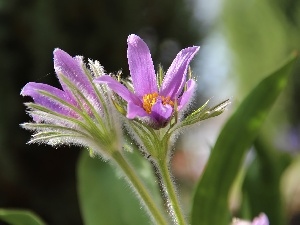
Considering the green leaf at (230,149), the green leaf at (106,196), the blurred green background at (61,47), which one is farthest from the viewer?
the blurred green background at (61,47)

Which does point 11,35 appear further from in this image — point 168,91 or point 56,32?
point 168,91

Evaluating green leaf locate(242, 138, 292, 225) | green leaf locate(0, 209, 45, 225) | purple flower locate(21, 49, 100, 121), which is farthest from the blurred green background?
purple flower locate(21, 49, 100, 121)

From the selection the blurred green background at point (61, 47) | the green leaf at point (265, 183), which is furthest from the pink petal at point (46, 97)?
the blurred green background at point (61, 47)

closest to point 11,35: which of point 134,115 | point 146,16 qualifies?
point 146,16

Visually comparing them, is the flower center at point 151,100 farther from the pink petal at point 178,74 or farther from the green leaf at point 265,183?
the green leaf at point 265,183

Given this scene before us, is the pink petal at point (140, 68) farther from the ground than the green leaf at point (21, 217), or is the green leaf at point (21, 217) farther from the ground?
the pink petal at point (140, 68)

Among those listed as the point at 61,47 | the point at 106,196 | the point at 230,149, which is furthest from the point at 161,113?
the point at 61,47

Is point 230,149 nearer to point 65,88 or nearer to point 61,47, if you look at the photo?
point 65,88

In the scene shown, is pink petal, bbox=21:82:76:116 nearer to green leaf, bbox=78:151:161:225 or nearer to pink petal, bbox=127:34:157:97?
pink petal, bbox=127:34:157:97
